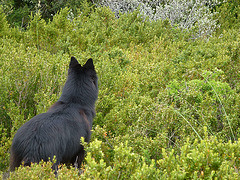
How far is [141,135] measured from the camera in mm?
3439

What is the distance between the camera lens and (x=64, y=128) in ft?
8.96

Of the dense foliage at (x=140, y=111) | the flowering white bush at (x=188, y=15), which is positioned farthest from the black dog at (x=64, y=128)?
the flowering white bush at (x=188, y=15)

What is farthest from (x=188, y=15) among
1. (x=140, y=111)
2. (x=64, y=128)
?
(x=64, y=128)

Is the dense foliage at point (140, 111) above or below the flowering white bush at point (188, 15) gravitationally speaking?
below

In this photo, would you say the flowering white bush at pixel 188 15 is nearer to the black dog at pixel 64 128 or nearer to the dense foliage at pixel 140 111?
the dense foliage at pixel 140 111

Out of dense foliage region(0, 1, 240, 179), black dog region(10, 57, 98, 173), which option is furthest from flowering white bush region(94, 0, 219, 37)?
black dog region(10, 57, 98, 173)

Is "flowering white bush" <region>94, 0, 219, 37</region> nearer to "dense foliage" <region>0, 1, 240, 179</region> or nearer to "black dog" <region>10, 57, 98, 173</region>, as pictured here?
"dense foliage" <region>0, 1, 240, 179</region>

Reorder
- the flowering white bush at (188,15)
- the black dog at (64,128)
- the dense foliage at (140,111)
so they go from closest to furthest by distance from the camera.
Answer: the dense foliage at (140,111) < the black dog at (64,128) < the flowering white bush at (188,15)

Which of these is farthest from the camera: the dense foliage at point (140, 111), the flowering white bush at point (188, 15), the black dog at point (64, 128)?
the flowering white bush at point (188, 15)

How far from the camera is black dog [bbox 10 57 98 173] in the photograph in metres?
2.45

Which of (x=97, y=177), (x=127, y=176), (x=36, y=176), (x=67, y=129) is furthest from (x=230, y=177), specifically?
(x=67, y=129)

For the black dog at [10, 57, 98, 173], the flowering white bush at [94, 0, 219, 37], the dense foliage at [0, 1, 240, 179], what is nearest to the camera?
the dense foliage at [0, 1, 240, 179]

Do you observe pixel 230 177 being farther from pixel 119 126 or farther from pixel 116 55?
pixel 116 55

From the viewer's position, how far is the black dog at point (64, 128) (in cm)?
245
